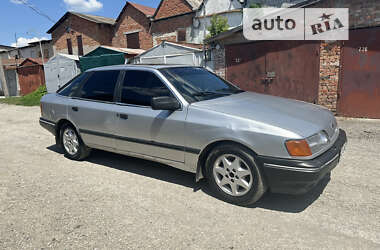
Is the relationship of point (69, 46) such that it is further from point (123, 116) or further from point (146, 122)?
point (146, 122)

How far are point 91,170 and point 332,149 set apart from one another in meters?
3.57

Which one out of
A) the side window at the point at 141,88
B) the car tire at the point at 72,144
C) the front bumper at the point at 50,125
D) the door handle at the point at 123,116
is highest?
the side window at the point at 141,88

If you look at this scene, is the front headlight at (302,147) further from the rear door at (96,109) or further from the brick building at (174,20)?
the brick building at (174,20)

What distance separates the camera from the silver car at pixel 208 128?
9.89ft

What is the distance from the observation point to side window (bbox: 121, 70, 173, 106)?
3.94 metres

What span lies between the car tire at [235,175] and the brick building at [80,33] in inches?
942

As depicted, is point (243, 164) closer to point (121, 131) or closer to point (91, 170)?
point (121, 131)

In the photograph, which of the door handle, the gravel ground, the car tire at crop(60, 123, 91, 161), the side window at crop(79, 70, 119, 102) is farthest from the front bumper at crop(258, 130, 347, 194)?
the car tire at crop(60, 123, 91, 161)

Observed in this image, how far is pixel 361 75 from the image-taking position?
26.2 ft

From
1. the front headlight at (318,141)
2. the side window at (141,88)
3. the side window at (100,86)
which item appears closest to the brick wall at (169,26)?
the side window at (100,86)

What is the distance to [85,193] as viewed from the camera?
3834 millimetres

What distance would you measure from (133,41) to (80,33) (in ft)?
18.8

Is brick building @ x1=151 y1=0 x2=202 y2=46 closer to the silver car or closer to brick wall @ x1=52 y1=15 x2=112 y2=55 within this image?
brick wall @ x1=52 y1=15 x2=112 y2=55

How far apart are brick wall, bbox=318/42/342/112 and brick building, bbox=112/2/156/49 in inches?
627
